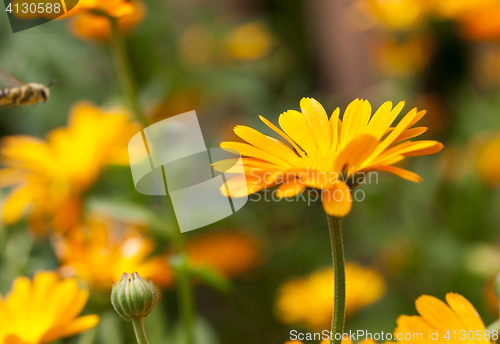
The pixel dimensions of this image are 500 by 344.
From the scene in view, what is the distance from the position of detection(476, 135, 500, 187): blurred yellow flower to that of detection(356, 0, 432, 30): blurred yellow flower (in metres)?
0.28

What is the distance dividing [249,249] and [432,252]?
320mm

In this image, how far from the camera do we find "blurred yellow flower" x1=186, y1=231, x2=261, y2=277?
0.75m

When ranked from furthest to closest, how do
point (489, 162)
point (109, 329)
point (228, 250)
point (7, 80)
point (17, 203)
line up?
point (489, 162) < point (228, 250) < point (17, 203) < point (109, 329) < point (7, 80)

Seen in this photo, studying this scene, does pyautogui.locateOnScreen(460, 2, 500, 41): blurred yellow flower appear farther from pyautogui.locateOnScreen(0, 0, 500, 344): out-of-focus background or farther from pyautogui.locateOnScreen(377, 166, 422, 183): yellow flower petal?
pyautogui.locateOnScreen(377, 166, 422, 183): yellow flower petal

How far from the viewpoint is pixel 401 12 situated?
86 centimetres

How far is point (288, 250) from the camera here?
35.0 inches

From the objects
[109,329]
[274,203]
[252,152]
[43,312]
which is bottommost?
[274,203]

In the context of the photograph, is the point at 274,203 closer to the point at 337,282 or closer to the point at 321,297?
the point at 321,297

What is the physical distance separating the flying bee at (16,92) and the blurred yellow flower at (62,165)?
183 millimetres

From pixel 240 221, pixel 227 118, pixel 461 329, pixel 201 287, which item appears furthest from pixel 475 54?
pixel 461 329

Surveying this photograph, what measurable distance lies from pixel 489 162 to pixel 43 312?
86 centimetres

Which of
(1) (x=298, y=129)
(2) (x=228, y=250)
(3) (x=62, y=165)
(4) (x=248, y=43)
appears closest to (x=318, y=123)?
(1) (x=298, y=129)

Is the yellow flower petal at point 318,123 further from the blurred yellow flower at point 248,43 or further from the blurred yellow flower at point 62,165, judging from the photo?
the blurred yellow flower at point 248,43

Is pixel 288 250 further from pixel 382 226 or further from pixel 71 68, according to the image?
pixel 71 68
